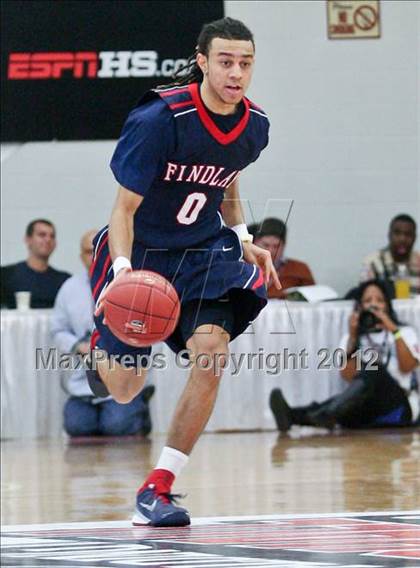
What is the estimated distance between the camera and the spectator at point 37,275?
31.8 feet

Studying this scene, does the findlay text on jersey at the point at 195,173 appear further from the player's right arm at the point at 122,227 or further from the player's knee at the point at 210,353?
the player's knee at the point at 210,353

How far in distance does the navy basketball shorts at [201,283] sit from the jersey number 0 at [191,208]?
11 cm

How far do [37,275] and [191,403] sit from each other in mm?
5461

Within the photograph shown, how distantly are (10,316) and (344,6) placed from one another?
4.14 meters

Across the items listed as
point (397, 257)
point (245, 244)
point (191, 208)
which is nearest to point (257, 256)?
point (245, 244)

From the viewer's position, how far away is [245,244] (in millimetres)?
4766

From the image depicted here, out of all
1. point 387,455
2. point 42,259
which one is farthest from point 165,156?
point 42,259

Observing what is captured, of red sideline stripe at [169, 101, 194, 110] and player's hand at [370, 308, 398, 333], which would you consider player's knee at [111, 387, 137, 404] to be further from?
player's hand at [370, 308, 398, 333]

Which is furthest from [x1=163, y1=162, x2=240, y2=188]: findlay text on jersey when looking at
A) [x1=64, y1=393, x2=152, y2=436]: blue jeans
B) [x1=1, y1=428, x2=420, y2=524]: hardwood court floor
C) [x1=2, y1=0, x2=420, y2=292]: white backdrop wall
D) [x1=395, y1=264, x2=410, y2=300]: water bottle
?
[x1=2, y1=0, x2=420, y2=292]: white backdrop wall

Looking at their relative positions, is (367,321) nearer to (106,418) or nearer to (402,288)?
(402,288)

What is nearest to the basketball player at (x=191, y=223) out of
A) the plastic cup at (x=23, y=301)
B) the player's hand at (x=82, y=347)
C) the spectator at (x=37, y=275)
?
the player's hand at (x=82, y=347)

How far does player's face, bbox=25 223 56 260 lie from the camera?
31.8 feet

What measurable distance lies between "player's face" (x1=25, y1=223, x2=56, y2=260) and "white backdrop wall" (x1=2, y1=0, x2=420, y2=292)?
4.11 ft

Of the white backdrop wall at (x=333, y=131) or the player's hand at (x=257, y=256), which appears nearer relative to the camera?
the player's hand at (x=257, y=256)
